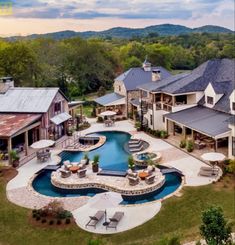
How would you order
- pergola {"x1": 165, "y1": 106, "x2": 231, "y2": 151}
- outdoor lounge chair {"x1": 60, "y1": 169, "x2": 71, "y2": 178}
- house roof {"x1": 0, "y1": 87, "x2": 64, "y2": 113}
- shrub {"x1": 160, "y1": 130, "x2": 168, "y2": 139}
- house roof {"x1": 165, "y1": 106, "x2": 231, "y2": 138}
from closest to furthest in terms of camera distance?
1. outdoor lounge chair {"x1": 60, "y1": 169, "x2": 71, "y2": 178}
2. pergola {"x1": 165, "y1": 106, "x2": 231, "y2": 151}
3. house roof {"x1": 165, "y1": 106, "x2": 231, "y2": 138}
4. house roof {"x1": 0, "y1": 87, "x2": 64, "y2": 113}
5. shrub {"x1": 160, "y1": 130, "x2": 168, "y2": 139}

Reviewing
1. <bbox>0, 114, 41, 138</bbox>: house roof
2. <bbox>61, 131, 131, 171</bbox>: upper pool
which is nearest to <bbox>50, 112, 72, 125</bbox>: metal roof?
<bbox>0, 114, 41, 138</bbox>: house roof

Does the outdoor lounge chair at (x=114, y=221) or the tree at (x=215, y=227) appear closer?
the tree at (x=215, y=227)

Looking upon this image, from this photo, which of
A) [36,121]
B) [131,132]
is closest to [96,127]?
[131,132]

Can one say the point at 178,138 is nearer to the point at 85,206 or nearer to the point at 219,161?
the point at 219,161

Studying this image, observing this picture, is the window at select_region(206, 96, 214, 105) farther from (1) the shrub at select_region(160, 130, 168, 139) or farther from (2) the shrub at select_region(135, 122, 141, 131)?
(2) the shrub at select_region(135, 122, 141, 131)

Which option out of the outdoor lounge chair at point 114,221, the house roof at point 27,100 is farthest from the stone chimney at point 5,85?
the outdoor lounge chair at point 114,221

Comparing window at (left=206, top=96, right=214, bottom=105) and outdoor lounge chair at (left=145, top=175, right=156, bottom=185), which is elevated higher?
window at (left=206, top=96, right=214, bottom=105)

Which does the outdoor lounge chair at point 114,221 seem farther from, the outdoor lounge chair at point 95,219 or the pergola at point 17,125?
the pergola at point 17,125

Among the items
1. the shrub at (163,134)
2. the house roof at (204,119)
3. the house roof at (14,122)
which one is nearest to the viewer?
the house roof at (14,122)
